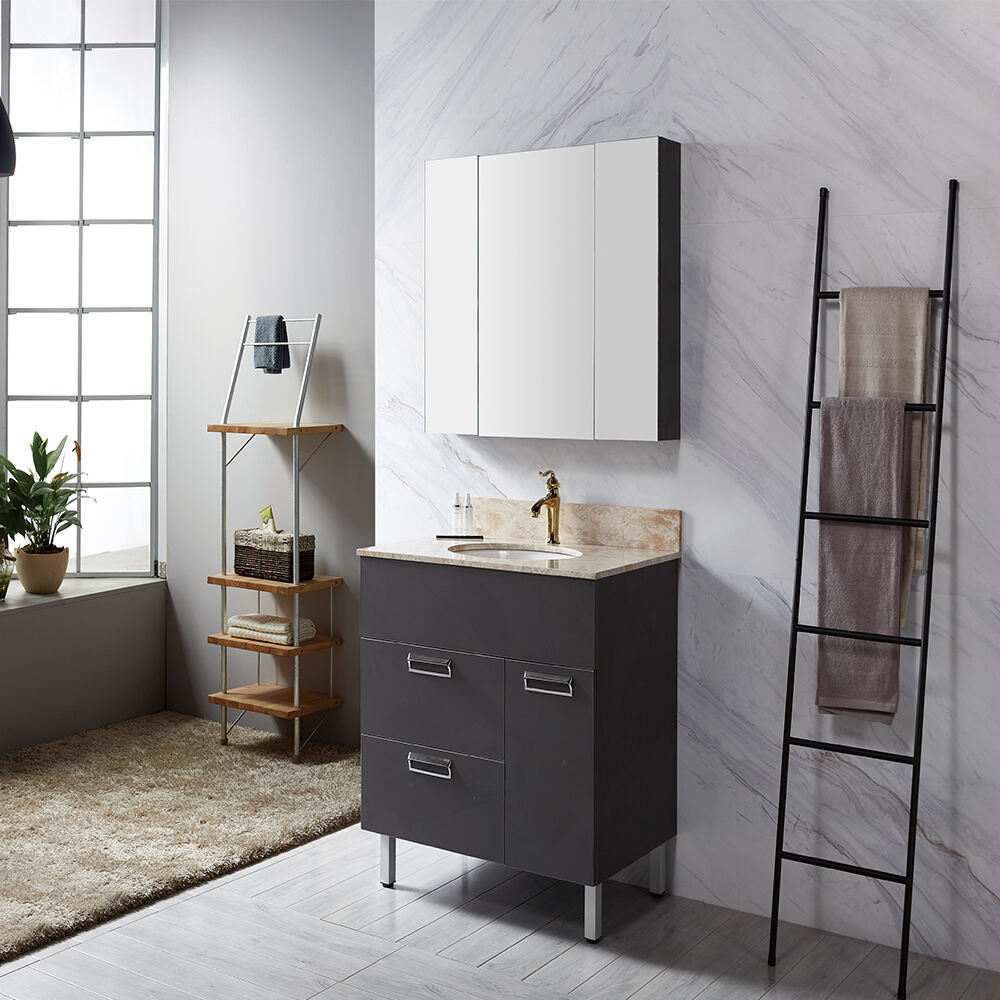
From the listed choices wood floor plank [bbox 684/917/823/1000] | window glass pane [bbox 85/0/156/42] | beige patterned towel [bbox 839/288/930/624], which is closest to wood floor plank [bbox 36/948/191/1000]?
wood floor plank [bbox 684/917/823/1000]

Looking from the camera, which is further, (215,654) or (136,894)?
(215,654)

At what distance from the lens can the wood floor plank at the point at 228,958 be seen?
2.87 meters

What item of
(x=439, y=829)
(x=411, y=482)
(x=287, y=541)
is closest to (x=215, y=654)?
(x=287, y=541)

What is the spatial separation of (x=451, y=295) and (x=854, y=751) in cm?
170

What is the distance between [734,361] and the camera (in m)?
3.25

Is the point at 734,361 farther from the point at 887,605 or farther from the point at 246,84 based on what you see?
the point at 246,84

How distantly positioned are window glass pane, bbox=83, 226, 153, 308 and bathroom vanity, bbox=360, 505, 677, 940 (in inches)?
89.8

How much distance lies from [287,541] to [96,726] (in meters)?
1.21

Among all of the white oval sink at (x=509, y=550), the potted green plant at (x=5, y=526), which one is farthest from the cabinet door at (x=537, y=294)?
the potted green plant at (x=5, y=526)

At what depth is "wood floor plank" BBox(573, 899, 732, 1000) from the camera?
2.88 metres

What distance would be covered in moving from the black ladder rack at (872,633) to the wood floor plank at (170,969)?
4.24 feet

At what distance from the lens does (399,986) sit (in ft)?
9.40

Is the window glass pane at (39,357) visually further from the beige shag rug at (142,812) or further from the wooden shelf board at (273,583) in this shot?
the beige shag rug at (142,812)

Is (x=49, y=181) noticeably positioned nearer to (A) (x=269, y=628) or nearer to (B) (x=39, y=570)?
(B) (x=39, y=570)
